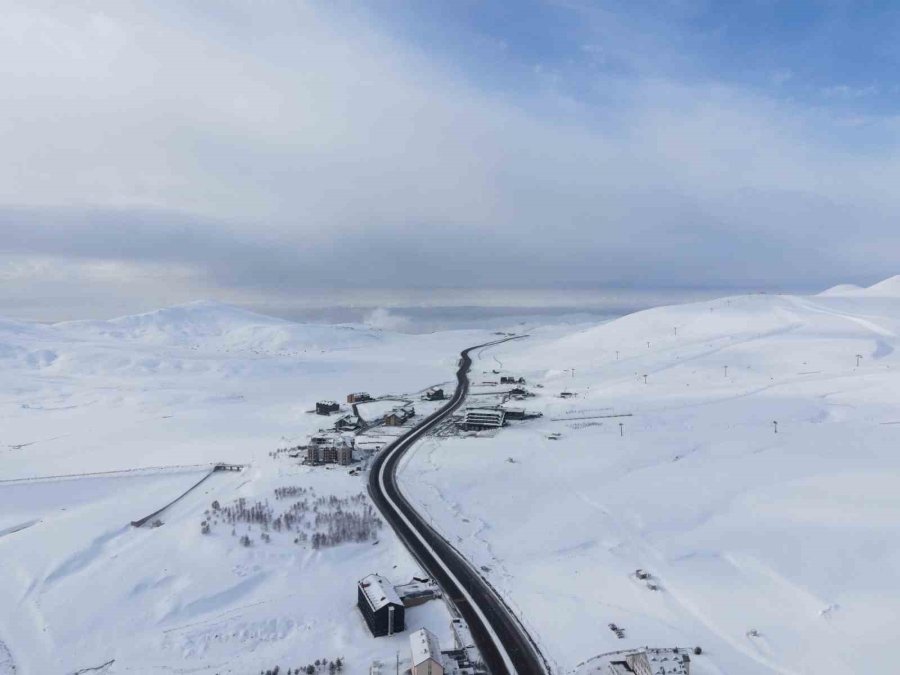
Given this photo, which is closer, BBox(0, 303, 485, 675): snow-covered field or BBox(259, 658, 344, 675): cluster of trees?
BBox(259, 658, 344, 675): cluster of trees

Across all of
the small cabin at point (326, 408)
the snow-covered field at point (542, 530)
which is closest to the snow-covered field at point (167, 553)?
the snow-covered field at point (542, 530)

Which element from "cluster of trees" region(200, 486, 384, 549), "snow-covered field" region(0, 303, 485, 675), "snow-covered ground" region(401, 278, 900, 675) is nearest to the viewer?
"snow-covered ground" region(401, 278, 900, 675)

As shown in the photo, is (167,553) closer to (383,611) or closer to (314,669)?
(314,669)

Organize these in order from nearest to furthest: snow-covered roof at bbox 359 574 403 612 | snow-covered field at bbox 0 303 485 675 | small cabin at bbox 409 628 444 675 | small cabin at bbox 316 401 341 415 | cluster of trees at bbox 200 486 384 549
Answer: small cabin at bbox 409 628 444 675 < snow-covered field at bbox 0 303 485 675 < snow-covered roof at bbox 359 574 403 612 < cluster of trees at bbox 200 486 384 549 < small cabin at bbox 316 401 341 415

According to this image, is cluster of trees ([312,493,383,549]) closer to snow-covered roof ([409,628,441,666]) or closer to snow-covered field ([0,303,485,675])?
snow-covered field ([0,303,485,675])

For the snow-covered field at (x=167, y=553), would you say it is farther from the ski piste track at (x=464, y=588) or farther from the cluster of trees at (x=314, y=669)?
the ski piste track at (x=464, y=588)

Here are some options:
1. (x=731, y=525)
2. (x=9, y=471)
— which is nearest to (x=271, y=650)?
(x=731, y=525)

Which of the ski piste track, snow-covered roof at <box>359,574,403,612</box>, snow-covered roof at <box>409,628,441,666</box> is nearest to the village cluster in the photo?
the ski piste track

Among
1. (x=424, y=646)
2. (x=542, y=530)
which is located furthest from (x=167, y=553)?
(x=542, y=530)
